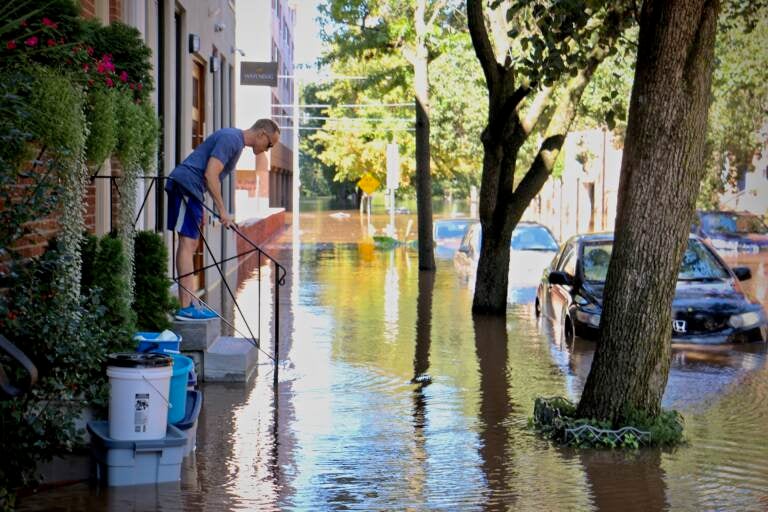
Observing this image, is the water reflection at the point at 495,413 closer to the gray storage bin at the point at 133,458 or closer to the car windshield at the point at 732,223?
the gray storage bin at the point at 133,458

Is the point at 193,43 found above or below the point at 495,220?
above

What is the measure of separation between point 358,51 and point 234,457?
2235 cm

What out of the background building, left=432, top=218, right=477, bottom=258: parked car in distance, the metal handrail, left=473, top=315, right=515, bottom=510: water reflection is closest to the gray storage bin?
left=473, top=315, right=515, bottom=510: water reflection

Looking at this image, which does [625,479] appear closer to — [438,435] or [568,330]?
[438,435]

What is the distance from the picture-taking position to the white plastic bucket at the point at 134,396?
7195mm

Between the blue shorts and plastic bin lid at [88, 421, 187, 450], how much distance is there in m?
4.17

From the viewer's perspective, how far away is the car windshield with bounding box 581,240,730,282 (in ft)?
50.6

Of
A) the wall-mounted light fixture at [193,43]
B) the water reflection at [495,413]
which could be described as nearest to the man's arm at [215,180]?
the water reflection at [495,413]

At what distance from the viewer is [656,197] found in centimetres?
878

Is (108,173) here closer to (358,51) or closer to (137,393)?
(137,393)

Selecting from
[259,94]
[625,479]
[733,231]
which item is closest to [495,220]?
[625,479]

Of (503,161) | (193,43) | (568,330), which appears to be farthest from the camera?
(193,43)

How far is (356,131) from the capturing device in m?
66.9

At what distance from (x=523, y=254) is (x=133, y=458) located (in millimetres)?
18858
